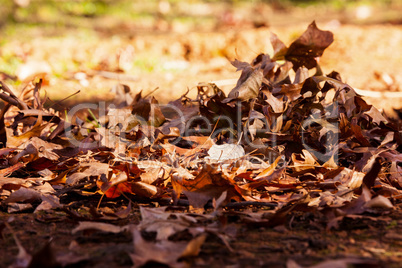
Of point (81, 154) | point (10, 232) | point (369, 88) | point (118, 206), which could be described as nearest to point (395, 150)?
point (118, 206)

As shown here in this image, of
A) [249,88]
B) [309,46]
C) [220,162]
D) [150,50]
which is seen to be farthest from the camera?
[150,50]

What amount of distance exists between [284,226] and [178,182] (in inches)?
13.3

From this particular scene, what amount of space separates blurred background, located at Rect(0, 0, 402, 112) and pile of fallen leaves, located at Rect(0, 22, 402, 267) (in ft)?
0.94

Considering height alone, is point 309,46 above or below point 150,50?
below

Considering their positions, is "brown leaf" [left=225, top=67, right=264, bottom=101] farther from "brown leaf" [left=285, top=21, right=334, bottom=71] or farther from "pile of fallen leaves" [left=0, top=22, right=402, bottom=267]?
"brown leaf" [left=285, top=21, right=334, bottom=71]

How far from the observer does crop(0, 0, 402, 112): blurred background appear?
3.54 m

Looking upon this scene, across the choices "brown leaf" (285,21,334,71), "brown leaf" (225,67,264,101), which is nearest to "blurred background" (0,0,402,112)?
"brown leaf" (285,21,334,71)

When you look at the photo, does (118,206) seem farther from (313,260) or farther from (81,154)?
(313,260)

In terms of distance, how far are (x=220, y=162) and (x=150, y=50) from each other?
3788 mm

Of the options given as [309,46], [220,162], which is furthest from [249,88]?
[309,46]

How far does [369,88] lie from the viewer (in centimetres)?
329

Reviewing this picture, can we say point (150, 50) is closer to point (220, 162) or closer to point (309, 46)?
point (309, 46)

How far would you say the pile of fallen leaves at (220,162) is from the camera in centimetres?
103

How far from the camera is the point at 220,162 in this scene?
136cm
